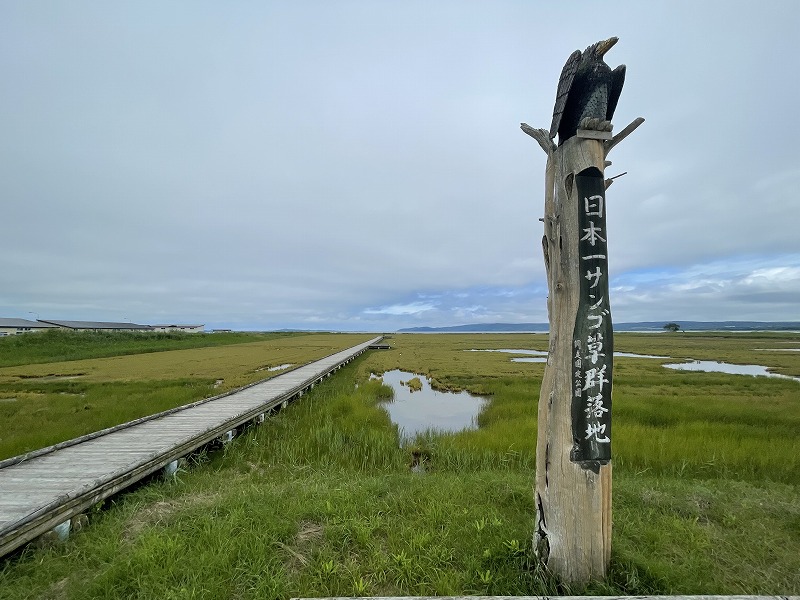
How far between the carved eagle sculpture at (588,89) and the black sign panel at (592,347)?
0.65 m

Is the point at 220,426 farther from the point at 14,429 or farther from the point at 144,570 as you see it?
the point at 14,429

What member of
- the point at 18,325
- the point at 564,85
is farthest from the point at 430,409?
the point at 18,325

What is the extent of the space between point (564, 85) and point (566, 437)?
10.3 ft

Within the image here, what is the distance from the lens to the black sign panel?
3254 millimetres

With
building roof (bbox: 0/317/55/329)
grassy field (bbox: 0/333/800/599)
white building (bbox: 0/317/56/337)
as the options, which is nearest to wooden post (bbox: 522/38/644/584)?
grassy field (bbox: 0/333/800/599)

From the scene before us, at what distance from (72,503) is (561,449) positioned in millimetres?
5560

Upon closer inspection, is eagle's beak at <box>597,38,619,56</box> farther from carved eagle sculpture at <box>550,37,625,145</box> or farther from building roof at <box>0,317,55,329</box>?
building roof at <box>0,317,55,329</box>

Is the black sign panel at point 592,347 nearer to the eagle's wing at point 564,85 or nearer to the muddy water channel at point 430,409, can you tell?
the eagle's wing at point 564,85

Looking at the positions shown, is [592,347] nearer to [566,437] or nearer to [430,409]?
[566,437]

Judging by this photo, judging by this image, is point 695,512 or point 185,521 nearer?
point 185,521

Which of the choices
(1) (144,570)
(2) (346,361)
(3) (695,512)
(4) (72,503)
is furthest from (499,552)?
(2) (346,361)

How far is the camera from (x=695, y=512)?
501cm

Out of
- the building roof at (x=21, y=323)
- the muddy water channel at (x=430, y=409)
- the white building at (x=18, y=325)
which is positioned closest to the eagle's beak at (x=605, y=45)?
the muddy water channel at (x=430, y=409)

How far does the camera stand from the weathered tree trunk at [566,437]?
126 inches
